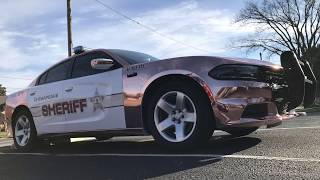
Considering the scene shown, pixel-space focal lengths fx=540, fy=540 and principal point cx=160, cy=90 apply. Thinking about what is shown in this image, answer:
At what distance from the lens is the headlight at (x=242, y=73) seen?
5.93 m

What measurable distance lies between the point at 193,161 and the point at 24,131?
4053mm

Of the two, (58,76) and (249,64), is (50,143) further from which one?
(249,64)

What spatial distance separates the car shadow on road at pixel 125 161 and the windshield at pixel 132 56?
116 cm

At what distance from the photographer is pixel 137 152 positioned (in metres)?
6.68

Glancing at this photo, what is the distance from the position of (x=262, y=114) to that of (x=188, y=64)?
1010mm

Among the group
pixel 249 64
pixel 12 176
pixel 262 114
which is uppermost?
pixel 249 64

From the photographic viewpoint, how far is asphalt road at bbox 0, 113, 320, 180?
4914mm

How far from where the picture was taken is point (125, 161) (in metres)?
6.02

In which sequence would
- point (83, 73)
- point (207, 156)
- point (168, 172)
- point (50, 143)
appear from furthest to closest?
1. point (50, 143)
2. point (83, 73)
3. point (207, 156)
4. point (168, 172)

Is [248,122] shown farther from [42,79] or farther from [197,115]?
[42,79]

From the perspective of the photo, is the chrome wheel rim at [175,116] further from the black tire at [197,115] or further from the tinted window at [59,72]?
the tinted window at [59,72]

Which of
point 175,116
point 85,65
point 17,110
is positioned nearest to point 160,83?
point 175,116

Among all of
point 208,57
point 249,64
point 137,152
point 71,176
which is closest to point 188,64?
point 208,57

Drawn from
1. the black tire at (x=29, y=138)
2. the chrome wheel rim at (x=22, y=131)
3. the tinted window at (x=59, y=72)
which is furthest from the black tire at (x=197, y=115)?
the chrome wheel rim at (x=22, y=131)
